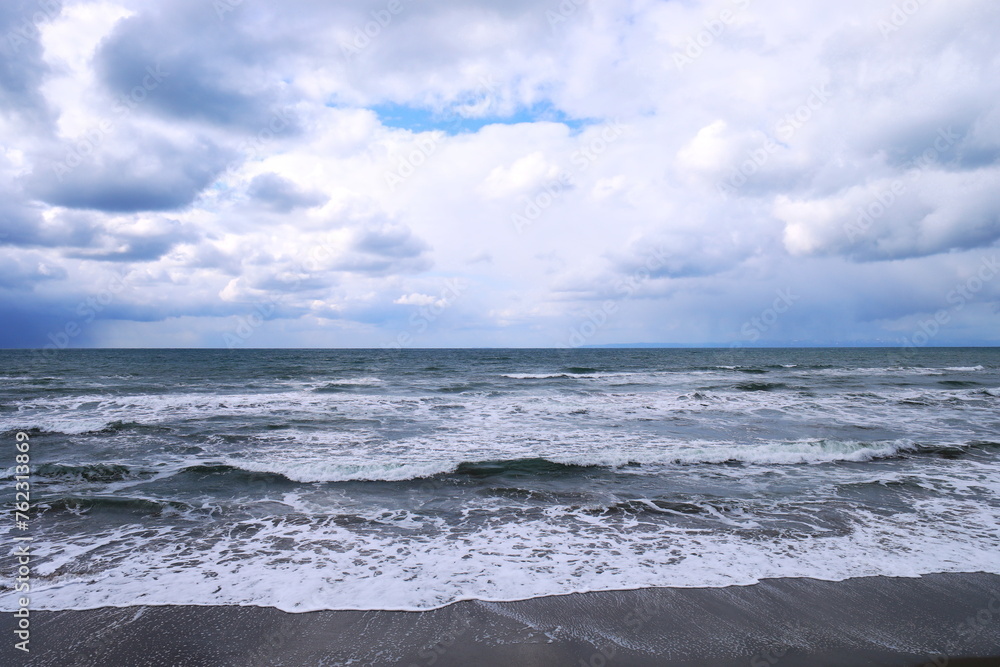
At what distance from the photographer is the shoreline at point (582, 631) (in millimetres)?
4355

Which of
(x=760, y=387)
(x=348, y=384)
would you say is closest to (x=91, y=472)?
(x=348, y=384)

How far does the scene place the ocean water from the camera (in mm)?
5918

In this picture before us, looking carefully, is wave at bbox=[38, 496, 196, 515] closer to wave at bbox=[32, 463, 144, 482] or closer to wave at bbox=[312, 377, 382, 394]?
wave at bbox=[32, 463, 144, 482]

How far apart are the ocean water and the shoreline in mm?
288

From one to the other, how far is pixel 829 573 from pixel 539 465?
6193mm

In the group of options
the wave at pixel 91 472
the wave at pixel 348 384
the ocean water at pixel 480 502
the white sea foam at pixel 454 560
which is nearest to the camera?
the white sea foam at pixel 454 560

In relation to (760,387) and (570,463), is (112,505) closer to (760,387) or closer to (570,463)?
(570,463)

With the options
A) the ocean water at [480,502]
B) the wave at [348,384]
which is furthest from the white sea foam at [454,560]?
the wave at [348,384]

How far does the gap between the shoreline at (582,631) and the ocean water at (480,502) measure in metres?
0.29

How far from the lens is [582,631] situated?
4.76 meters

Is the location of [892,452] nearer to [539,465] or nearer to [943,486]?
[943,486]

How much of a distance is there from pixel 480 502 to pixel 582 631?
4333 mm

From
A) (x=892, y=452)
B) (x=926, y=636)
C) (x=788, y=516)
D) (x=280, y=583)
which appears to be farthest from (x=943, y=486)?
(x=280, y=583)

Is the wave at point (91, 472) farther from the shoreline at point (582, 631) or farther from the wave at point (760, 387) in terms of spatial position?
the wave at point (760, 387)
